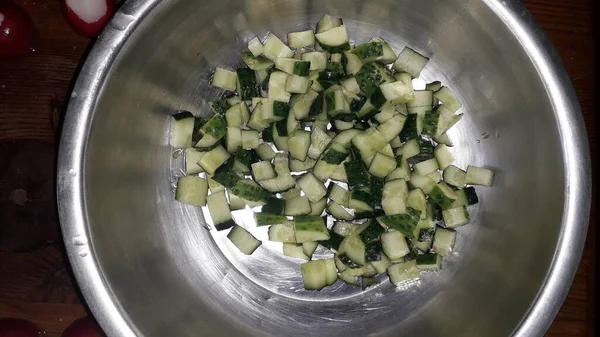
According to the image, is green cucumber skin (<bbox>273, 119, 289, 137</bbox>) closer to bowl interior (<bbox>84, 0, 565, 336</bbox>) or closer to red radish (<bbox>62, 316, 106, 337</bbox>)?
bowl interior (<bbox>84, 0, 565, 336</bbox>)

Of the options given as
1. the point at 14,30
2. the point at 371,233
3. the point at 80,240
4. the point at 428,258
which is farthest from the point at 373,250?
the point at 14,30

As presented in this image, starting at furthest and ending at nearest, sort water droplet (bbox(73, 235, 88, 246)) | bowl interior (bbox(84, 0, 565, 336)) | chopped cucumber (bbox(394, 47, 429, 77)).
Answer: chopped cucumber (bbox(394, 47, 429, 77))
bowl interior (bbox(84, 0, 565, 336))
water droplet (bbox(73, 235, 88, 246))

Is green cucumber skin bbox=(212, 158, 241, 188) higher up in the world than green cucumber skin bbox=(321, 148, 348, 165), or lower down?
lower down

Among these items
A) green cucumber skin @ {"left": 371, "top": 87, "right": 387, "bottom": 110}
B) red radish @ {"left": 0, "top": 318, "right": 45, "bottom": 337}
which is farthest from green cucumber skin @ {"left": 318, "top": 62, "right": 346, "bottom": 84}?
red radish @ {"left": 0, "top": 318, "right": 45, "bottom": 337}

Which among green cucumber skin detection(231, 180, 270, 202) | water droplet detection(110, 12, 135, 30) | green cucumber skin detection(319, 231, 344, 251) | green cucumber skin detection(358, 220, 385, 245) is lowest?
green cucumber skin detection(319, 231, 344, 251)

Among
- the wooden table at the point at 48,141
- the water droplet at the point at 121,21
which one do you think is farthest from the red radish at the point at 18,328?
the water droplet at the point at 121,21
